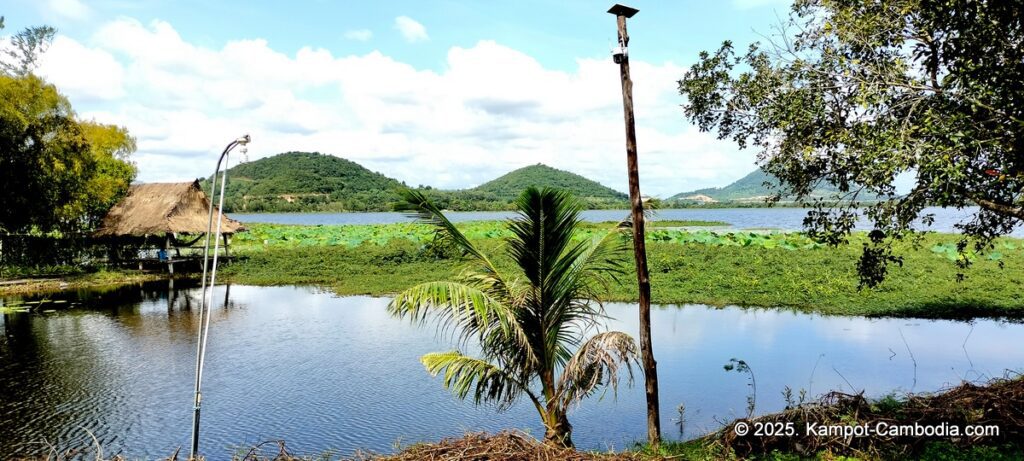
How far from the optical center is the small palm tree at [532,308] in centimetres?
661

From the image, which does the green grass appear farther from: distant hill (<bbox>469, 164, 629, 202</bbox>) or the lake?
distant hill (<bbox>469, 164, 629, 202</bbox>)

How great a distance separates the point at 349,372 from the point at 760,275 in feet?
50.7

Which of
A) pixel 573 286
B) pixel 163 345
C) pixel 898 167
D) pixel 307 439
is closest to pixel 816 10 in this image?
pixel 898 167

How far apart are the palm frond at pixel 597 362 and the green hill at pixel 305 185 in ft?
333

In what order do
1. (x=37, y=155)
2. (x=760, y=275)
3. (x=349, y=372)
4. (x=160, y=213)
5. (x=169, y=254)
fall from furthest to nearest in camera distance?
(x=169, y=254)
(x=160, y=213)
(x=37, y=155)
(x=760, y=275)
(x=349, y=372)

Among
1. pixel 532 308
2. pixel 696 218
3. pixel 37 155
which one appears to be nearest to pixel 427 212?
pixel 532 308

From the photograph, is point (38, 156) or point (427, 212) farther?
point (38, 156)

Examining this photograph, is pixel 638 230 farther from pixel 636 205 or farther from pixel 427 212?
pixel 427 212

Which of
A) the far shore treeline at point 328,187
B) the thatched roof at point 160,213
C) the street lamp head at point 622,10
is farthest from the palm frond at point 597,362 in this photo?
the far shore treeline at point 328,187

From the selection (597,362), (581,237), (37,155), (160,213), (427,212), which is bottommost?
(597,362)

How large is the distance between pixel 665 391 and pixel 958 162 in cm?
609

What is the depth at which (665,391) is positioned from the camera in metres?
10.7

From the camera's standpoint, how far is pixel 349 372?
A: 12.2 meters

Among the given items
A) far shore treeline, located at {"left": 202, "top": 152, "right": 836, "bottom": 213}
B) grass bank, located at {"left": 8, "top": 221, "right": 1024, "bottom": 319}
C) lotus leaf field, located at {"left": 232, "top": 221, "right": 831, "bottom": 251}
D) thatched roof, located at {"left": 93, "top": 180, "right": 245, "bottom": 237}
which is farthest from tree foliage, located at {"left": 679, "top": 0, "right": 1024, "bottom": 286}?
far shore treeline, located at {"left": 202, "top": 152, "right": 836, "bottom": 213}
